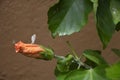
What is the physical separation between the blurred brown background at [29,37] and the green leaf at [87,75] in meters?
0.54

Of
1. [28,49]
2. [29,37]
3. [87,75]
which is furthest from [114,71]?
[29,37]

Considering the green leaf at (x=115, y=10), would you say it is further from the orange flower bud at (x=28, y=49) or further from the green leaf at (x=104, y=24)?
the orange flower bud at (x=28, y=49)

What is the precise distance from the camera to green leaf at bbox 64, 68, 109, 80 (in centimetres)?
71

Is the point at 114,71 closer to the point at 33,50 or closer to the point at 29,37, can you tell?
the point at 33,50

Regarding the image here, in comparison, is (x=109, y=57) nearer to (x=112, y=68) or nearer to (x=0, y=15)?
(x=0, y=15)

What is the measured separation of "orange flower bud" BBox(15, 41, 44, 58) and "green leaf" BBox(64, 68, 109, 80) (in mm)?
95

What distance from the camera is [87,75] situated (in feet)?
2.34

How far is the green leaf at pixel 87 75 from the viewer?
71 centimetres

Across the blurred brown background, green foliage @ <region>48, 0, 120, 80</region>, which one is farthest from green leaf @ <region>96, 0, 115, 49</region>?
the blurred brown background

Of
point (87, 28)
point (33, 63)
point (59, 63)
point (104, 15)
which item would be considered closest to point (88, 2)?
point (104, 15)

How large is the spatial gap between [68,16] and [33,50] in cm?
14

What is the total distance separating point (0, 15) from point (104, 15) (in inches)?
28.0

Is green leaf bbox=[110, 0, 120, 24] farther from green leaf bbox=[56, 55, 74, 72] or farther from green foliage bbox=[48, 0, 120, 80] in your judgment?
green leaf bbox=[56, 55, 74, 72]

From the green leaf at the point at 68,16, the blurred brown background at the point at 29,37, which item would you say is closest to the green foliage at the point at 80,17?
the green leaf at the point at 68,16
